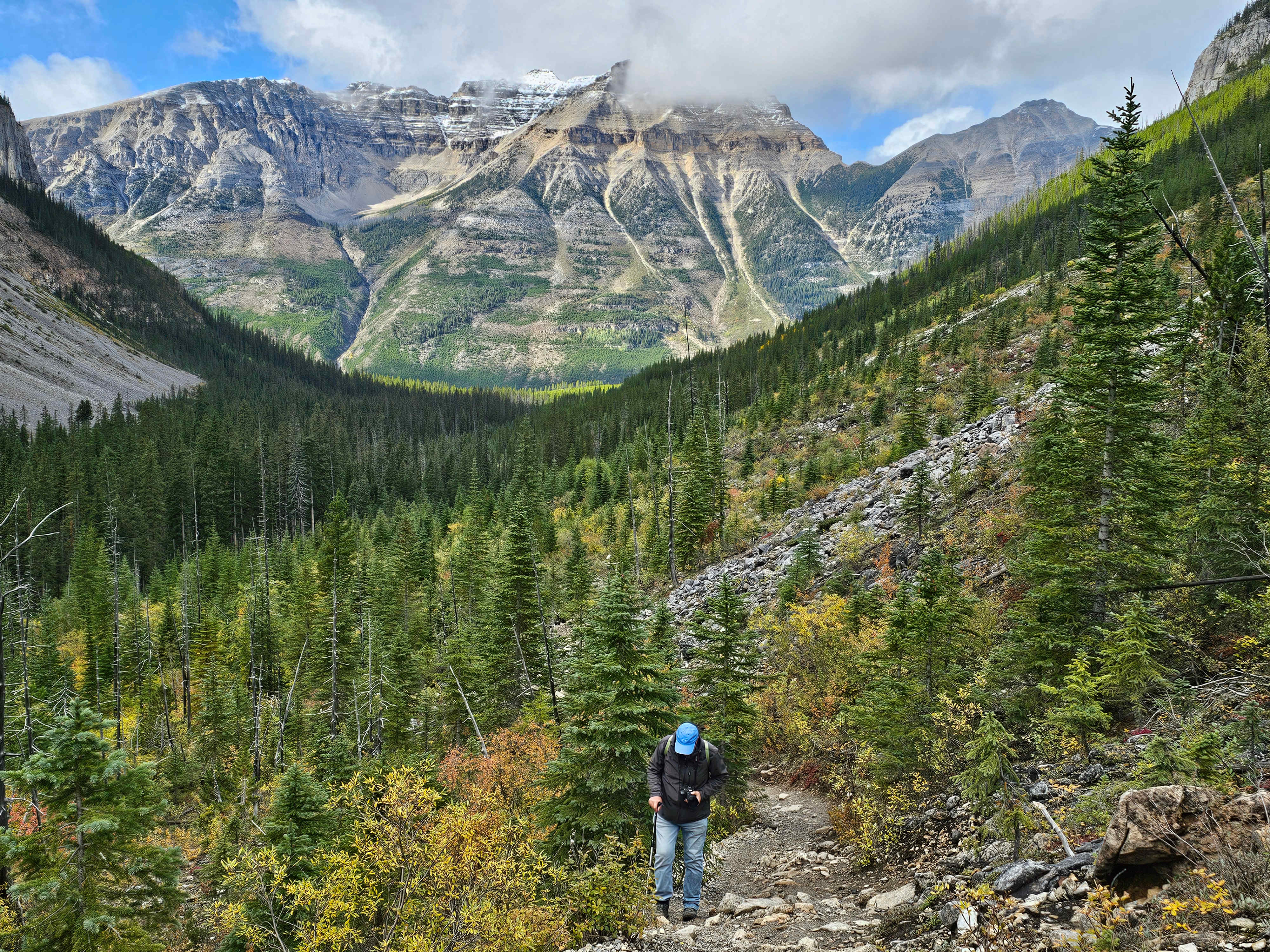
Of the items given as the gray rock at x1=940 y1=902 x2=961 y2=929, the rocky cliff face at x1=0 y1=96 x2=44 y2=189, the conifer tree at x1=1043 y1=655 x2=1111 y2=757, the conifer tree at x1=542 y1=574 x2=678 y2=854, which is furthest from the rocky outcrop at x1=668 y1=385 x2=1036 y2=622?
the rocky cliff face at x1=0 y1=96 x2=44 y2=189

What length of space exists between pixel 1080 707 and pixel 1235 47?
→ 213437 mm

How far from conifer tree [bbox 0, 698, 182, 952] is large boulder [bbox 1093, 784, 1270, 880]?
618 inches

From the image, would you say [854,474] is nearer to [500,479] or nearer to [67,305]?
[500,479]

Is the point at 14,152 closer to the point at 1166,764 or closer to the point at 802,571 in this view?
the point at 802,571

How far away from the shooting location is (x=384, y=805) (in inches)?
365

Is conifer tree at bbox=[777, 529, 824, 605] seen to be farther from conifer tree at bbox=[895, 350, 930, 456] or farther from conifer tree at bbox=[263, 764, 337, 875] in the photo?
conifer tree at bbox=[263, 764, 337, 875]

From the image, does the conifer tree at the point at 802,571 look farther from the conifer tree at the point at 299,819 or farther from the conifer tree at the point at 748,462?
the conifer tree at the point at 748,462

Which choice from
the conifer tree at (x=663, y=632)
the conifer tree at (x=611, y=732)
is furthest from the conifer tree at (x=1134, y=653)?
the conifer tree at (x=663, y=632)

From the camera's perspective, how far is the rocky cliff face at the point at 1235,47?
130750 mm

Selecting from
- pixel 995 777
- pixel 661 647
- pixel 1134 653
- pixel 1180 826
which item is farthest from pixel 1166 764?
pixel 661 647

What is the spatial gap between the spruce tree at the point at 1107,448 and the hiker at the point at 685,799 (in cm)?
764

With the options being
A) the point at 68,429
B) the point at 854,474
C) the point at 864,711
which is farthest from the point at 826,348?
the point at 68,429

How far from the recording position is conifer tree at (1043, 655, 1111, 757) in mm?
9227

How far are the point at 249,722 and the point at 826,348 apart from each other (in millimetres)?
94243
